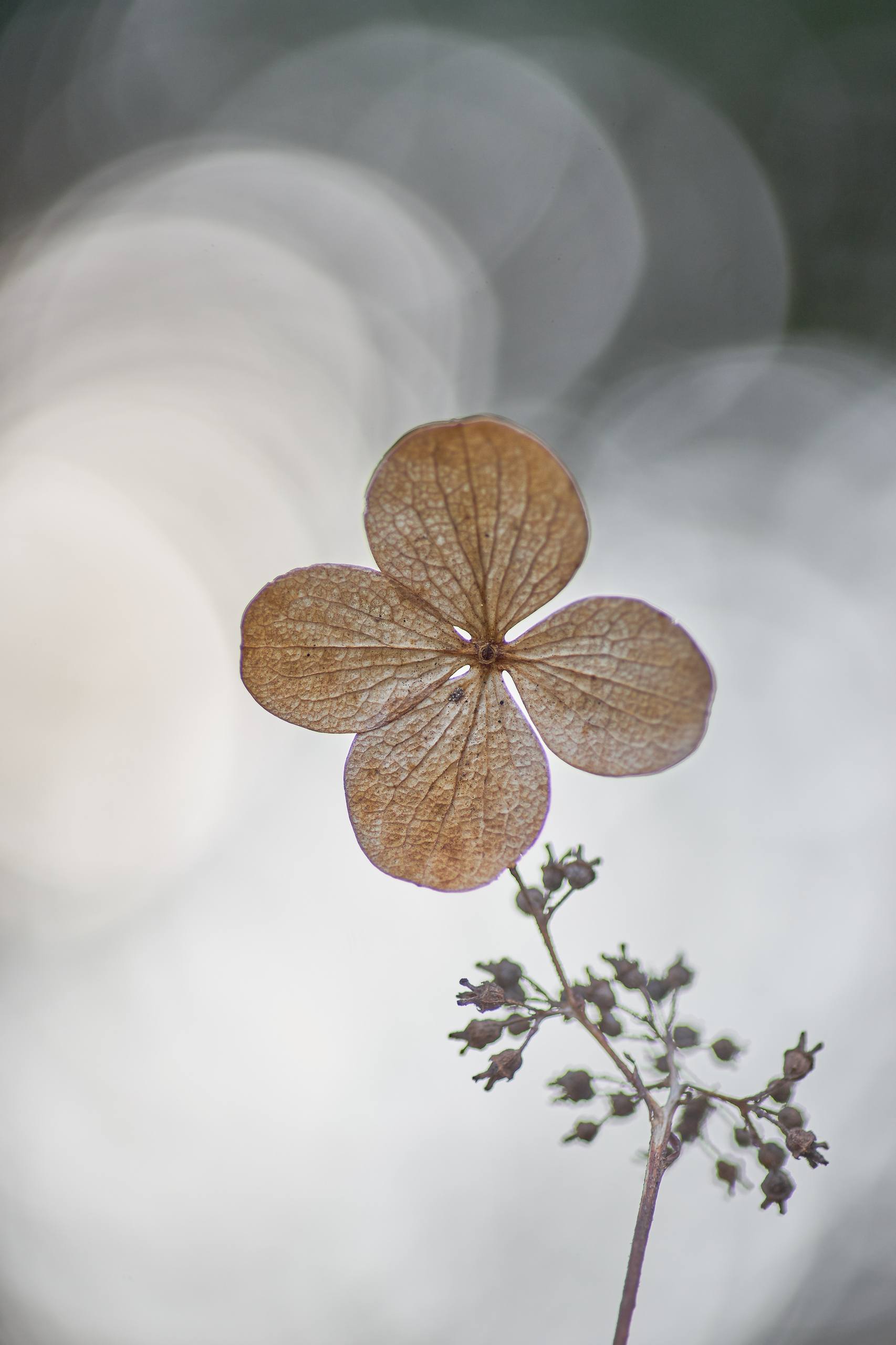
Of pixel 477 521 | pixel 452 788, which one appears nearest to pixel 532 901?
pixel 452 788

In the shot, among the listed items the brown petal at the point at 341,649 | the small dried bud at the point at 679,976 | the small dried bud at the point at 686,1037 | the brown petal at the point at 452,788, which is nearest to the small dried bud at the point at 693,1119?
the small dried bud at the point at 686,1037

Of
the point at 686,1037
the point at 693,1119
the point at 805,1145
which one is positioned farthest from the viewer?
the point at 686,1037

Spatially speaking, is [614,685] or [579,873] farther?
[579,873]

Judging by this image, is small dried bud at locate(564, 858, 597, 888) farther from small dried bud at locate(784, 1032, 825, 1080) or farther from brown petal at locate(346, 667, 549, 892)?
small dried bud at locate(784, 1032, 825, 1080)

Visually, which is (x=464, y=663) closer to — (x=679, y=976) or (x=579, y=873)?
(x=579, y=873)

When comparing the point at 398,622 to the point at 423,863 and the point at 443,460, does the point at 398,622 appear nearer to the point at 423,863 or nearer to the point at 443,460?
the point at 443,460

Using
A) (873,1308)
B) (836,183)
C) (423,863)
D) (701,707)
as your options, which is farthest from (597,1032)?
(836,183)

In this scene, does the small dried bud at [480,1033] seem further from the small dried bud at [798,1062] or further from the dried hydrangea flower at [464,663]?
the small dried bud at [798,1062]
